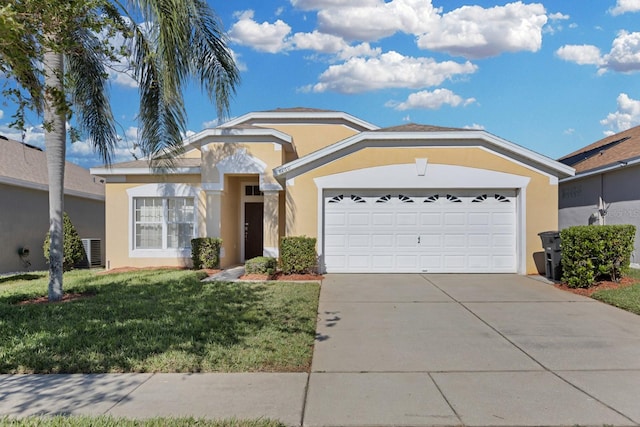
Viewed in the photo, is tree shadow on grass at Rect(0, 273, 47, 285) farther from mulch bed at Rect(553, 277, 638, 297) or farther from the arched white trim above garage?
mulch bed at Rect(553, 277, 638, 297)

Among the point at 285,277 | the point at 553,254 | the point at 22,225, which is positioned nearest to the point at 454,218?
the point at 553,254

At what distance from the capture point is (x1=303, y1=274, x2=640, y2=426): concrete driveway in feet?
12.7

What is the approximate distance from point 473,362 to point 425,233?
23.9 feet

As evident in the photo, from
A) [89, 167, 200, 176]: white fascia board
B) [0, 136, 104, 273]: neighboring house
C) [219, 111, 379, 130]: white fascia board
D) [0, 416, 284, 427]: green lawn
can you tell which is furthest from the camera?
[219, 111, 379, 130]: white fascia board

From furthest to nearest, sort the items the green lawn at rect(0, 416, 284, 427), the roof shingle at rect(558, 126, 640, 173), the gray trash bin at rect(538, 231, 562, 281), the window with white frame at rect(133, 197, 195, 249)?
1. the window with white frame at rect(133, 197, 195, 249)
2. the roof shingle at rect(558, 126, 640, 173)
3. the gray trash bin at rect(538, 231, 562, 281)
4. the green lawn at rect(0, 416, 284, 427)

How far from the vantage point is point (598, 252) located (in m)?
9.28

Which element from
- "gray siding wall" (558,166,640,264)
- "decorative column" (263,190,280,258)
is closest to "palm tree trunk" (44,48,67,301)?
"decorative column" (263,190,280,258)

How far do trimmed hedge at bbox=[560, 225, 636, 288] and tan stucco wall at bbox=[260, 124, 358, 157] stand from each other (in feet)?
30.3

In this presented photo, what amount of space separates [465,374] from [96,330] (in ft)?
17.2

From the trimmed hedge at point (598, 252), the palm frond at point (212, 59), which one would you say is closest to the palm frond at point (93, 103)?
the palm frond at point (212, 59)

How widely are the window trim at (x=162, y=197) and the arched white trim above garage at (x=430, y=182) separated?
456 cm

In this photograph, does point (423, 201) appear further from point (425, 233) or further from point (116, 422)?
point (116, 422)

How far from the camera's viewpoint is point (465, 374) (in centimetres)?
479

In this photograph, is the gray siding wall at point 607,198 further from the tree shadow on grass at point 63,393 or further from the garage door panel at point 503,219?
the tree shadow on grass at point 63,393
